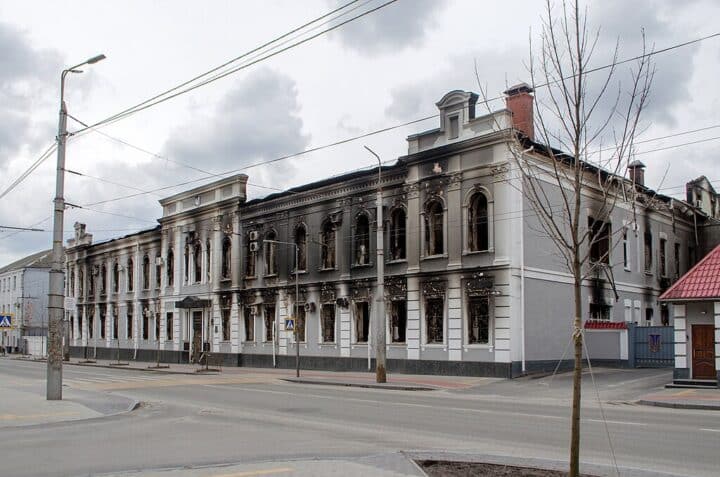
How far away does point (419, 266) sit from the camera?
3272cm

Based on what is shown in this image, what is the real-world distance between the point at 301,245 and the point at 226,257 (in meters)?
7.68

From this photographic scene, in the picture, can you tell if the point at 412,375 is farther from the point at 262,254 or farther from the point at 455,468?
the point at 455,468

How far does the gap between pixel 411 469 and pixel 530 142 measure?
22264 mm

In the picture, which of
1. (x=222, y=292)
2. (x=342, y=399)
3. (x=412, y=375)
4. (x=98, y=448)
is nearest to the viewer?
(x=98, y=448)

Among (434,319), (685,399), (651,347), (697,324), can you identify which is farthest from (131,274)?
(685,399)

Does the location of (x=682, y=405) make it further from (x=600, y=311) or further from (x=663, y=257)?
(x=663, y=257)

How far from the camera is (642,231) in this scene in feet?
129

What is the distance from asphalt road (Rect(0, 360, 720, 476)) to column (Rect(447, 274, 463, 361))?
7443 mm

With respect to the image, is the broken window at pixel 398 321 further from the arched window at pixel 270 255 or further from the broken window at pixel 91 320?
the broken window at pixel 91 320

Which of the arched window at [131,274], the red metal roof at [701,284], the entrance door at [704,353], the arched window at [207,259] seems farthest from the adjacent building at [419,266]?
the entrance door at [704,353]

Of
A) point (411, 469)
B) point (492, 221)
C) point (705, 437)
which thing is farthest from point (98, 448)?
point (492, 221)

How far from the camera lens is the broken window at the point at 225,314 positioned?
1755 inches

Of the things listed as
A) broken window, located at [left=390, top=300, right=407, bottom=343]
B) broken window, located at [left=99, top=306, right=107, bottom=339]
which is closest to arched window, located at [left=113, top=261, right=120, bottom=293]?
broken window, located at [left=99, top=306, right=107, bottom=339]

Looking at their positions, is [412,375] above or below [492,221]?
below
